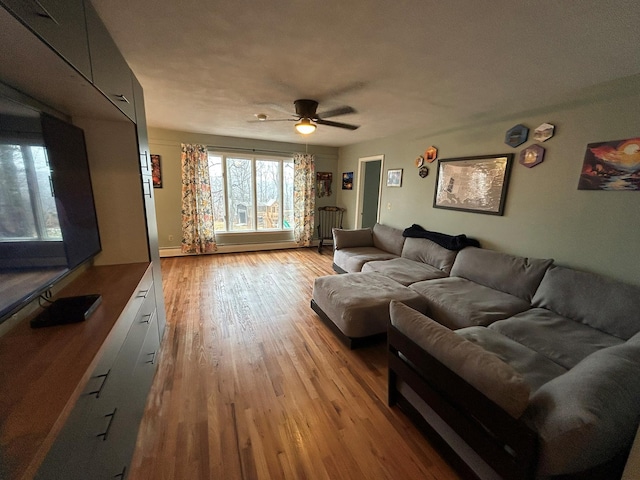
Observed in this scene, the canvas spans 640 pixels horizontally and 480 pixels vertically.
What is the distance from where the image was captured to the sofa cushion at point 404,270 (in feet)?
9.39

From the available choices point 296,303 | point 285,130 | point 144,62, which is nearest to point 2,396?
point 144,62

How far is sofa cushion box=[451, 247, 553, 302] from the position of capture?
2.30m

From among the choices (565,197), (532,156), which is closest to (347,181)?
(532,156)

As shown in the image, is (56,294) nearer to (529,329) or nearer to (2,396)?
(2,396)

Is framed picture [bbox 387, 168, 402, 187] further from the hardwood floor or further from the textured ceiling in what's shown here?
the hardwood floor

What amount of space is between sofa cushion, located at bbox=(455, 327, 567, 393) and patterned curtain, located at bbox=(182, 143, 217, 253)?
4.62 meters

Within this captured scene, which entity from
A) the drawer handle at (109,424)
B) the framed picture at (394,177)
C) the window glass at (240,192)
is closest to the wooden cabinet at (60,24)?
the drawer handle at (109,424)

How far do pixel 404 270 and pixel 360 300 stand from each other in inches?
42.0

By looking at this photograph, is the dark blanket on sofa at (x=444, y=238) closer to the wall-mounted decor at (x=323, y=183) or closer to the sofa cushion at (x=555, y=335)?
the sofa cushion at (x=555, y=335)

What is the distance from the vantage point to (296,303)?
312 centimetres

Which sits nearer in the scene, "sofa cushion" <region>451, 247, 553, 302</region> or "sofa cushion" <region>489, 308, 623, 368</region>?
"sofa cushion" <region>489, 308, 623, 368</region>

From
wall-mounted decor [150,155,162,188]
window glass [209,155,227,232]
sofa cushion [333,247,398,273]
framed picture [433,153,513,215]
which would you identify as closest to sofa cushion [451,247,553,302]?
framed picture [433,153,513,215]

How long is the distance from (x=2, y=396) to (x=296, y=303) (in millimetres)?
2496

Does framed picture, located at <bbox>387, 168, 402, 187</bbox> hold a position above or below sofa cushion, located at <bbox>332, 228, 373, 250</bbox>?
above
